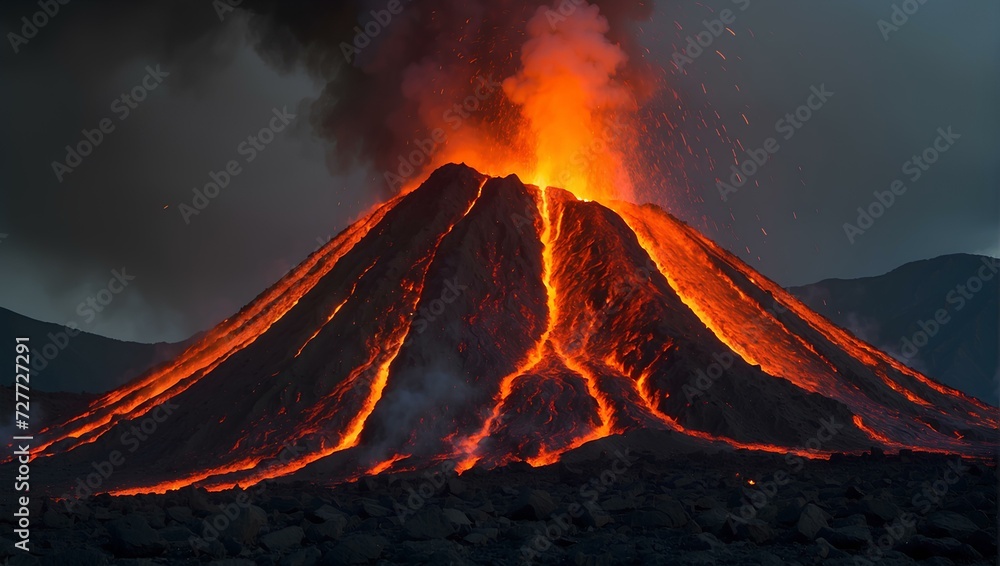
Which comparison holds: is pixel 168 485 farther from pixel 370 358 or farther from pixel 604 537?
pixel 604 537

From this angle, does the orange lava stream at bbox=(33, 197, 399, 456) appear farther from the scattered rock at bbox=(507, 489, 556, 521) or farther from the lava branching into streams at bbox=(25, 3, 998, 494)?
the scattered rock at bbox=(507, 489, 556, 521)

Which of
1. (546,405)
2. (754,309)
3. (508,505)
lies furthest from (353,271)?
(508,505)

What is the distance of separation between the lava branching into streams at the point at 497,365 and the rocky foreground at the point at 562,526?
13.6 metres

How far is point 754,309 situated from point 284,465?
114 feet

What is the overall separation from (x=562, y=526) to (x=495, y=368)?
30.3 meters

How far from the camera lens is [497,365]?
4959 cm

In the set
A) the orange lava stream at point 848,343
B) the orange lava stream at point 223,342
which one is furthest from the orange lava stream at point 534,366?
the orange lava stream at point 848,343

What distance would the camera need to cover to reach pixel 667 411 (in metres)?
46.3

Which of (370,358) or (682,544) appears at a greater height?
(370,358)

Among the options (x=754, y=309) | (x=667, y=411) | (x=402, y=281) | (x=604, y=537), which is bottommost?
(x=604, y=537)

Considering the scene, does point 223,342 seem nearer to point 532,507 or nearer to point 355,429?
point 355,429

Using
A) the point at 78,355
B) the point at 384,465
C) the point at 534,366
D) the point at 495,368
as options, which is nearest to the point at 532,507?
the point at 384,465

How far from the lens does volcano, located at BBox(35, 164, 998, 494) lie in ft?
142

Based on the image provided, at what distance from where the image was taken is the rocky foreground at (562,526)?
1612cm
